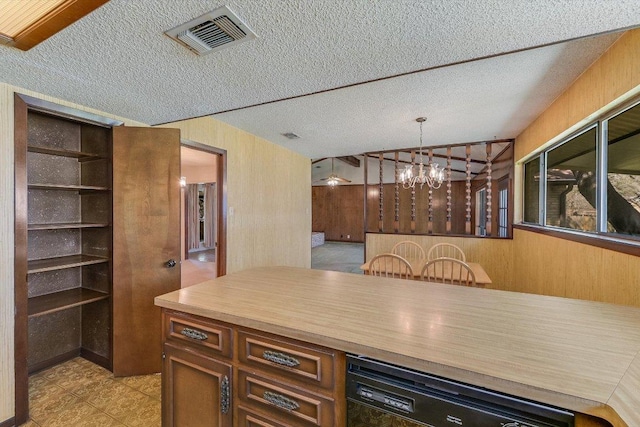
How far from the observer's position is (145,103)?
6.92ft

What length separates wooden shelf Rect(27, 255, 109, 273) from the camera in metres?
1.99

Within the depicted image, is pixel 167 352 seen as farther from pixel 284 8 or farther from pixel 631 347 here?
pixel 631 347

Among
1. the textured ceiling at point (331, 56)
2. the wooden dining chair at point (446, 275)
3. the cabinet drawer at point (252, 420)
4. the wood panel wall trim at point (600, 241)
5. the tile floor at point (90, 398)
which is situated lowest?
the tile floor at point (90, 398)

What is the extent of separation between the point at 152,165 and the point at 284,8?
175 centimetres

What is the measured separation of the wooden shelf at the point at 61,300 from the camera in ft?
6.64

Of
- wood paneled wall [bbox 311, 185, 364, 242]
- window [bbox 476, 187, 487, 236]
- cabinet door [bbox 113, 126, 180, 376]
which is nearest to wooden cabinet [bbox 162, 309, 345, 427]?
cabinet door [bbox 113, 126, 180, 376]

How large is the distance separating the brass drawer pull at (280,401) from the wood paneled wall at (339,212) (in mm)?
9604

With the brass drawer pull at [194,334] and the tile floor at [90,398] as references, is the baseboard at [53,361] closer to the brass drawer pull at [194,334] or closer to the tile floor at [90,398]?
the tile floor at [90,398]

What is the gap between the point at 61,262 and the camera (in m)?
2.22

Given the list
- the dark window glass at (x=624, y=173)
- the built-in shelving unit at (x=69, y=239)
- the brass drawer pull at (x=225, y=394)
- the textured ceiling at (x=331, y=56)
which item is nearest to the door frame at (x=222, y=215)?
the textured ceiling at (x=331, y=56)

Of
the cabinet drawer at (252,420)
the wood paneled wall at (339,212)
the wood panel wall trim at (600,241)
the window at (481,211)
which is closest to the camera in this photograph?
the cabinet drawer at (252,420)

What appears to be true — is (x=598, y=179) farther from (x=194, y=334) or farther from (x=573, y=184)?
(x=194, y=334)

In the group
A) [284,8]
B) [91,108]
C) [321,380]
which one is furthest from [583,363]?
[91,108]

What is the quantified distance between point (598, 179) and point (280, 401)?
252 cm
